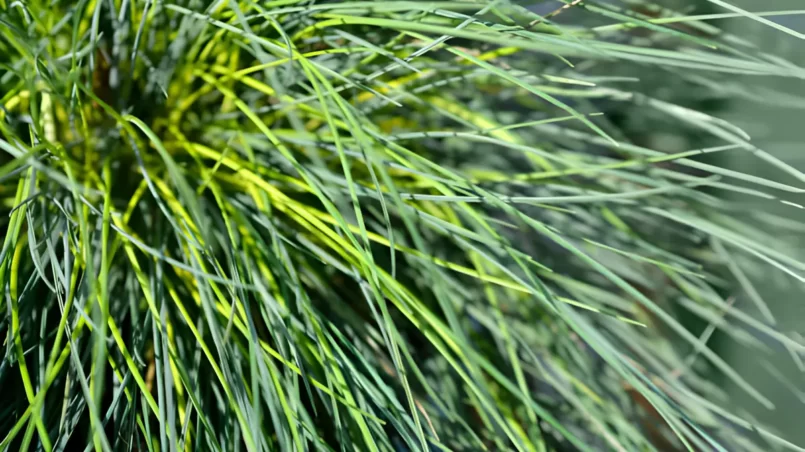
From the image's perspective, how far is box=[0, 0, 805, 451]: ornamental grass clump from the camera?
30cm

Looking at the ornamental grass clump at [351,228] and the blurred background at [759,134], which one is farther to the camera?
the blurred background at [759,134]

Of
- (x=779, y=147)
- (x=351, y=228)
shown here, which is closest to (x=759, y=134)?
(x=779, y=147)

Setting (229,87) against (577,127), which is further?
(577,127)

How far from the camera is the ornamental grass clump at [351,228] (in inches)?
11.8

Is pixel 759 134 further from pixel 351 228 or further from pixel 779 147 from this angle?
pixel 351 228

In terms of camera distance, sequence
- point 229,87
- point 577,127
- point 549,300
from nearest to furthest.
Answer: point 549,300 < point 229,87 < point 577,127

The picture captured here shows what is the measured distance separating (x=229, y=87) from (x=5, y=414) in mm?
218

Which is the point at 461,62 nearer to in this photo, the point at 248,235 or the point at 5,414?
the point at 248,235

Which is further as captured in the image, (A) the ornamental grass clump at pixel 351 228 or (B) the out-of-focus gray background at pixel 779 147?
(B) the out-of-focus gray background at pixel 779 147

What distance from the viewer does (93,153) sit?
1.23 feet

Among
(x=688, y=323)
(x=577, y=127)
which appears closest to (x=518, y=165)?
(x=577, y=127)

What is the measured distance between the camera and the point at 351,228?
36cm

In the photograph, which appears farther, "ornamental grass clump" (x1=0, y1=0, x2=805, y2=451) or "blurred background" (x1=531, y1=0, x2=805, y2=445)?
"blurred background" (x1=531, y1=0, x2=805, y2=445)

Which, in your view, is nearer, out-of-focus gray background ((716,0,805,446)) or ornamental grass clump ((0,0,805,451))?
ornamental grass clump ((0,0,805,451))
